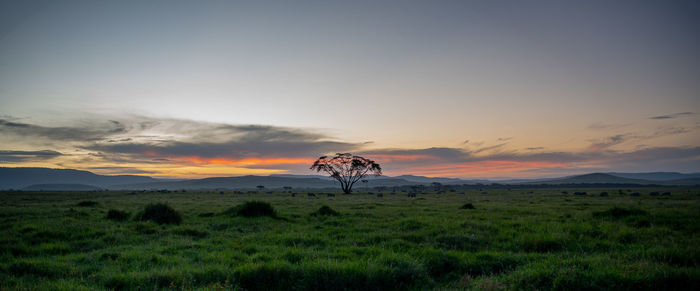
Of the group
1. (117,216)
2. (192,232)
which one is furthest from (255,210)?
(117,216)

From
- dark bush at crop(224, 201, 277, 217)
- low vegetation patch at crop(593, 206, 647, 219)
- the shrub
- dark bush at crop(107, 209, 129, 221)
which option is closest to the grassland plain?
low vegetation patch at crop(593, 206, 647, 219)

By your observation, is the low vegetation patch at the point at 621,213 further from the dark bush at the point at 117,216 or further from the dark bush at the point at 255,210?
the dark bush at the point at 117,216

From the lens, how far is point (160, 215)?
16.7 metres

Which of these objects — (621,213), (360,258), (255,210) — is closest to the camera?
(360,258)

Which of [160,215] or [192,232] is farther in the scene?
[160,215]

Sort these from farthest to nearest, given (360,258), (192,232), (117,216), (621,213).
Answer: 1. (117,216)
2. (621,213)
3. (192,232)
4. (360,258)

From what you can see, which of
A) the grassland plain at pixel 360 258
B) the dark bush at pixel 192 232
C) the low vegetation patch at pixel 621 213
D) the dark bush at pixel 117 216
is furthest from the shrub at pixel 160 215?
the low vegetation patch at pixel 621 213

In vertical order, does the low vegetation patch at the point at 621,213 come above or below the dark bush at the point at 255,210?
above

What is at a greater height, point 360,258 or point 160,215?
point 360,258

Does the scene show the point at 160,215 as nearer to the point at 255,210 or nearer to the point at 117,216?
the point at 117,216

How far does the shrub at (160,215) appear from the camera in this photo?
54.1 ft

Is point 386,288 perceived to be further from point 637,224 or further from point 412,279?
point 637,224

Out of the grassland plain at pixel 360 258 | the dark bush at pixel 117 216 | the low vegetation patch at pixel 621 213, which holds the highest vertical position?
the low vegetation patch at pixel 621 213

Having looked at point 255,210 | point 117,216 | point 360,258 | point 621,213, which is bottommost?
point 117,216
